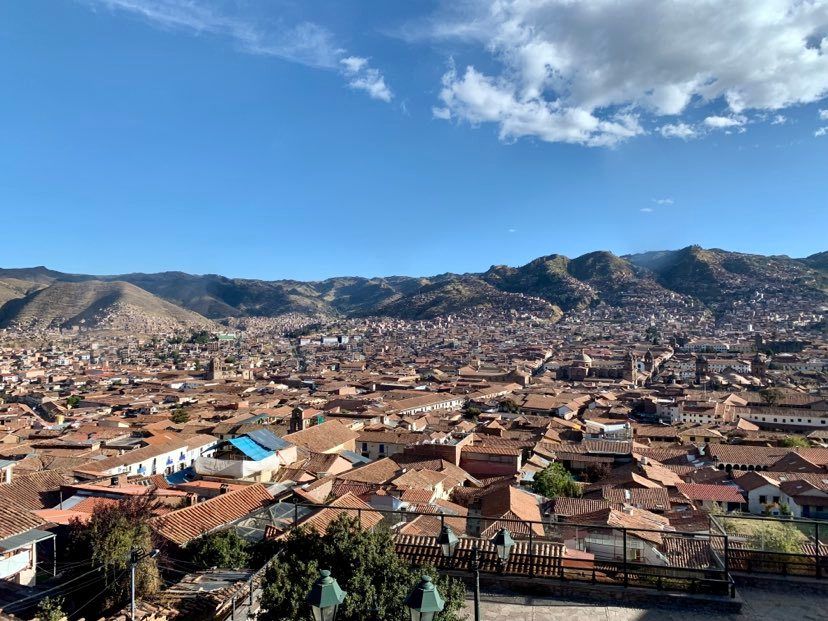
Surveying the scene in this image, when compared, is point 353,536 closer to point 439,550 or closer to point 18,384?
point 439,550

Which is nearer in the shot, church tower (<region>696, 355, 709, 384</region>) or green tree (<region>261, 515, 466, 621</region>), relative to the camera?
green tree (<region>261, 515, 466, 621</region>)

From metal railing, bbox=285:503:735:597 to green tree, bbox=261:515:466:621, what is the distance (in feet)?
1.99

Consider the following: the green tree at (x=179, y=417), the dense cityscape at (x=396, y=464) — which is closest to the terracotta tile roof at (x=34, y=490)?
the dense cityscape at (x=396, y=464)

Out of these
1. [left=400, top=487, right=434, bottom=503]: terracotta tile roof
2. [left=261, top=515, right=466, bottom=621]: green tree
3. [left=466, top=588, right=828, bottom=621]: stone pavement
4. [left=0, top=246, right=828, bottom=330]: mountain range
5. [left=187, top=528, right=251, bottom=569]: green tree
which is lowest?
[left=400, top=487, right=434, bottom=503]: terracotta tile roof

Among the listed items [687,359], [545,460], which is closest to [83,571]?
[545,460]

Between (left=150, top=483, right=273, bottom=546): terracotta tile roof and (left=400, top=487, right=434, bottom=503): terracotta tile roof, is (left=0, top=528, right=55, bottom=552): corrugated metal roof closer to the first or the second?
(left=150, top=483, right=273, bottom=546): terracotta tile roof

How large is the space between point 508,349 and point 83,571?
91736 mm

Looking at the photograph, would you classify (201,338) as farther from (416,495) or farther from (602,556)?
(602,556)

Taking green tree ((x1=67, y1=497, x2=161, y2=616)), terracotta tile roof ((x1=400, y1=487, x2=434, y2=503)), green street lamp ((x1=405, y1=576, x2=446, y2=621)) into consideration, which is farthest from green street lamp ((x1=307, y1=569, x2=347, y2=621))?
terracotta tile roof ((x1=400, y1=487, x2=434, y2=503))

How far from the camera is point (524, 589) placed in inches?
256

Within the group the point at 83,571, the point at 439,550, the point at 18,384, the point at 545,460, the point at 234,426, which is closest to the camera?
the point at 439,550

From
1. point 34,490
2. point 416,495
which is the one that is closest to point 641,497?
point 416,495

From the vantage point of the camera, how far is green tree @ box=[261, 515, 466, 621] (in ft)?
17.1

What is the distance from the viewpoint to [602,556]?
7.36m
